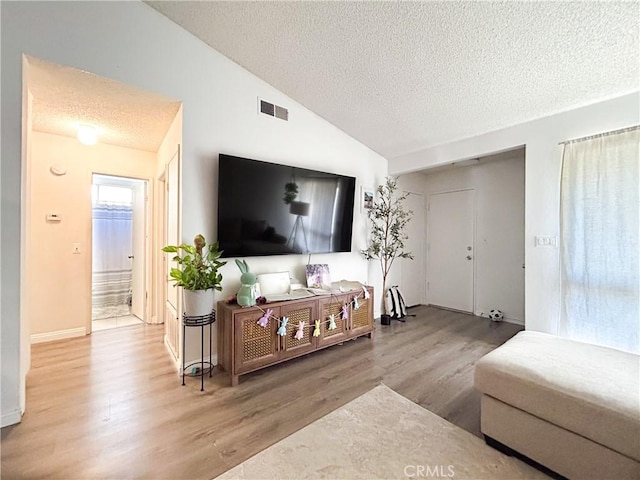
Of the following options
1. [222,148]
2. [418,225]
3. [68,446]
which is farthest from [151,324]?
[418,225]

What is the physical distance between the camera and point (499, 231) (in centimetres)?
418

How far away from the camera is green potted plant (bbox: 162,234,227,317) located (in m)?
2.25

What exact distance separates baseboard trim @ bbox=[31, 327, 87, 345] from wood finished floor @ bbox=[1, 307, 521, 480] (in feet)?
0.42

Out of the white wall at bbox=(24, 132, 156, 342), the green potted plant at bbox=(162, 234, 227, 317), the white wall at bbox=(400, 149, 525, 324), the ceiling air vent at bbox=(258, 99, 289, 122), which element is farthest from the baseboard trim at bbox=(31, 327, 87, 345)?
the white wall at bbox=(400, 149, 525, 324)

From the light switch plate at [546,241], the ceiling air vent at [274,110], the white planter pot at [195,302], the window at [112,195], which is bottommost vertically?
the white planter pot at [195,302]

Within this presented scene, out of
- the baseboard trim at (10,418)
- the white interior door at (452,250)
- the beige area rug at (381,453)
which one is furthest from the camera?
the white interior door at (452,250)

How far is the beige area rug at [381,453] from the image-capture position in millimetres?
1417

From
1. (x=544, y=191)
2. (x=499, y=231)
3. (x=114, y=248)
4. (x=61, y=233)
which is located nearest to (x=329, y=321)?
(x=544, y=191)

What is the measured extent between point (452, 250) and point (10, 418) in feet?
17.3

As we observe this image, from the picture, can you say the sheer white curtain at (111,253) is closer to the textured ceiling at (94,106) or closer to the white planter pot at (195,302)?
the textured ceiling at (94,106)

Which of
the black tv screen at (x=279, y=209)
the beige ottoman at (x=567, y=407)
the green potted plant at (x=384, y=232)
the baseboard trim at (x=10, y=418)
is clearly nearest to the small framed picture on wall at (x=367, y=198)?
the green potted plant at (x=384, y=232)

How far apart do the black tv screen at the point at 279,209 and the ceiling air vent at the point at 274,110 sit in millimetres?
611

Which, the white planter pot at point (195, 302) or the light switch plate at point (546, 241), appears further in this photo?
the light switch plate at point (546, 241)

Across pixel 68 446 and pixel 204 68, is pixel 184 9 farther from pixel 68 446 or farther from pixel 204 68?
pixel 68 446
